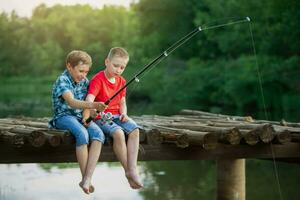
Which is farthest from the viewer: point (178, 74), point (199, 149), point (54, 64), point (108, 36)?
point (108, 36)

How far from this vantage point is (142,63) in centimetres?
3136

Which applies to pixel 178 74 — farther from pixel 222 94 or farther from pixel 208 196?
pixel 208 196

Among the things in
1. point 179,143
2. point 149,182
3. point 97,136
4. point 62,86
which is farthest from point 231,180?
point 149,182

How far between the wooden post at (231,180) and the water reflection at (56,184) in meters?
2.04

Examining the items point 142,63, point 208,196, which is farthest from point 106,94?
point 142,63

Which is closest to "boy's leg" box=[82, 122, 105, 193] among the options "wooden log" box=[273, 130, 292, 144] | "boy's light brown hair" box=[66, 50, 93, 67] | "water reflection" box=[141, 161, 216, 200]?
"boy's light brown hair" box=[66, 50, 93, 67]

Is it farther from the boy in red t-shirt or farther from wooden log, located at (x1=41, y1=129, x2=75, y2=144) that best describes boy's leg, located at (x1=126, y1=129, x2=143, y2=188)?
wooden log, located at (x1=41, y1=129, x2=75, y2=144)

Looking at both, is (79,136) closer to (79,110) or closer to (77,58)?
(79,110)

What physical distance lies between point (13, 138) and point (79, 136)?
614mm

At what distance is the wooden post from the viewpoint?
22.2 feet

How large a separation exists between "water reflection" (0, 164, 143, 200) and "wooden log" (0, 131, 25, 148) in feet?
11.5

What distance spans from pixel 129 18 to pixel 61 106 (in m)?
37.7

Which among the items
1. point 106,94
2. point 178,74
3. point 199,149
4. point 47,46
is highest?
point 47,46

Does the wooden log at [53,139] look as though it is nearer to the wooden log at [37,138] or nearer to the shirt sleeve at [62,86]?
the wooden log at [37,138]
